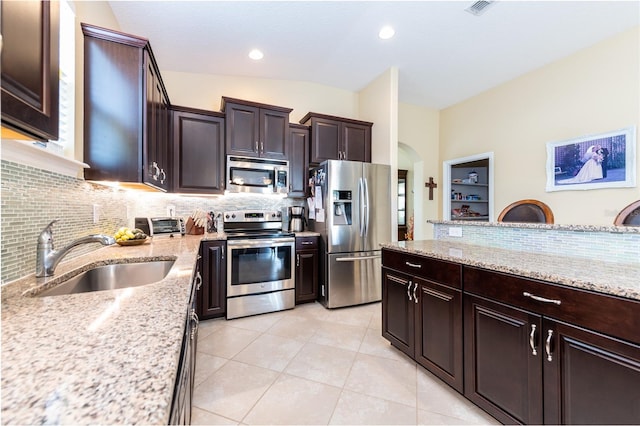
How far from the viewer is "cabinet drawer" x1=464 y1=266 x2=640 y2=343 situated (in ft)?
3.08

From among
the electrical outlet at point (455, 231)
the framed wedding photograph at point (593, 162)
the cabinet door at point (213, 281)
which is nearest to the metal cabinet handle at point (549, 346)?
the electrical outlet at point (455, 231)

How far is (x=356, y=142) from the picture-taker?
11.9 ft

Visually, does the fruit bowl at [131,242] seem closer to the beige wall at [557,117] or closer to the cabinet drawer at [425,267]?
the cabinet drawer at [425,267]

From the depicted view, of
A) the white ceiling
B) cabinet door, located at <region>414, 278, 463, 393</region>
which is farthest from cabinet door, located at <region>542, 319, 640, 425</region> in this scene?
the white ceiling

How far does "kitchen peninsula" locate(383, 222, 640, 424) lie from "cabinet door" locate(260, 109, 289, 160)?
80.1 inches

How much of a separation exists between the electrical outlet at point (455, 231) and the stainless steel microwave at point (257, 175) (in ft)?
6.33

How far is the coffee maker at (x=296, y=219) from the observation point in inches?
136

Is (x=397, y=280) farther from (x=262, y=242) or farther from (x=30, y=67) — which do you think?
(x=30, y=67)

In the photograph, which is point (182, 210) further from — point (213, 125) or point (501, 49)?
point (501, 49)

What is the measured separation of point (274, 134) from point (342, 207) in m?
1.26

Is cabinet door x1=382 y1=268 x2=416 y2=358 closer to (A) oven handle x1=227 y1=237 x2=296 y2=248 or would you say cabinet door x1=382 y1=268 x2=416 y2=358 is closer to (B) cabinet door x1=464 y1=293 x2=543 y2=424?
(B) cabinet door x1=464 y1=293 x2=543 y2=424

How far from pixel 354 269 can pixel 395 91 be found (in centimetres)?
240

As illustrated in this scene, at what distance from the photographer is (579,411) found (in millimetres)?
1050

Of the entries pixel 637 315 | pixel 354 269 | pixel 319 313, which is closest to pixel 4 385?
pixel 637 315
